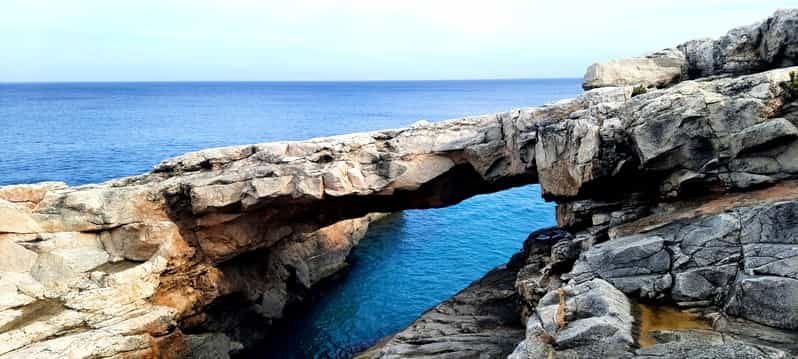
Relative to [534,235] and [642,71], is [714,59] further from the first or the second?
[534,235]

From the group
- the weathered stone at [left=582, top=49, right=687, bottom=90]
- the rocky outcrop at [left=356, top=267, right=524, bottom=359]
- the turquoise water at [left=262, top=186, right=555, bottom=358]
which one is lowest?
the turquoise water at [left=262, top=186, right=555, bottom=358]

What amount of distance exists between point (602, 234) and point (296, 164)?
14.9 meters

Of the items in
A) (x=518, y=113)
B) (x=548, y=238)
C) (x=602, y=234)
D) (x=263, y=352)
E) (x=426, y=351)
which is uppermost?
(x=518, y=113)

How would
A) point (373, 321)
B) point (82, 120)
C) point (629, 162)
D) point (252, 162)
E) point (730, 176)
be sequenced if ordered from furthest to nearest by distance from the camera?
point (82, 120) → point (373, 321) → point (252, 162) → point (629, 162) → point (730, 176)

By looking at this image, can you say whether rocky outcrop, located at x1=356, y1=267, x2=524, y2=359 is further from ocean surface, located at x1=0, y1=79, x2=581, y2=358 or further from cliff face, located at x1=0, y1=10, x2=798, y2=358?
ocean surface, located at x1=0, y1=79, x2=581, y2=358

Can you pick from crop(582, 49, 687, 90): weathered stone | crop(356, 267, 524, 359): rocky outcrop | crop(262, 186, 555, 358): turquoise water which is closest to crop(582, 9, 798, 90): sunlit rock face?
crop(582, 49, 687, 90): weathered stone

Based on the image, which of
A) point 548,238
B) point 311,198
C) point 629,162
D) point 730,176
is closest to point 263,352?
point 311,198

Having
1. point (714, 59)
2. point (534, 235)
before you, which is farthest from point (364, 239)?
point (714, 59)

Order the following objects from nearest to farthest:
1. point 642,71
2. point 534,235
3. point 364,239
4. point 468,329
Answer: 1. point 468,329
2. point 642,71
3. point 534,235
4. point 364,239

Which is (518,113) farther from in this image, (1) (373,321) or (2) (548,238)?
(1) (373,321)

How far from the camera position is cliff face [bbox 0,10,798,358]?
14859 mm

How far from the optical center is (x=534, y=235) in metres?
28.7

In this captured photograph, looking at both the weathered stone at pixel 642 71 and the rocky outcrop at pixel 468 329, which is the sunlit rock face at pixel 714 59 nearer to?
the weathered stone at pixel 642 71

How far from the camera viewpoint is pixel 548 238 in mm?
27219
